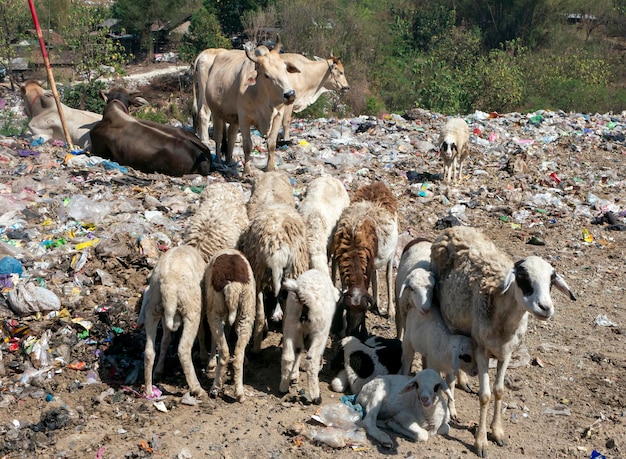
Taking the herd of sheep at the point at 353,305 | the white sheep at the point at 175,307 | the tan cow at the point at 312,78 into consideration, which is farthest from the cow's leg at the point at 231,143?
the white sheep at the point at 175,307

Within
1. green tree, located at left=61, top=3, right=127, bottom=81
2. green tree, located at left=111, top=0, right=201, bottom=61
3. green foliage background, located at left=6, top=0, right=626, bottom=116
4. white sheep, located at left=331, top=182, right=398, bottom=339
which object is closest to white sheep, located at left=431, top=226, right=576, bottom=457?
white sheep, located at left=331, top=182, right=398, bottom=339

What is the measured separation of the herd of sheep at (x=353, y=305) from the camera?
4930mm

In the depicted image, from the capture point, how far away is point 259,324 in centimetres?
608

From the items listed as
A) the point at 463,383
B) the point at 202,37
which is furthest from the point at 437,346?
the point at 202,37

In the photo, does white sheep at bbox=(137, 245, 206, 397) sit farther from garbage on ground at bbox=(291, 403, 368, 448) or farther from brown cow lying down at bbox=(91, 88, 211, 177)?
brown cow lying down at bbox=(91, 88, 211, 177)

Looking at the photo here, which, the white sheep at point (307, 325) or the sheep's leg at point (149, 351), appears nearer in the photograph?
the sheep's leg at point (149, 351)

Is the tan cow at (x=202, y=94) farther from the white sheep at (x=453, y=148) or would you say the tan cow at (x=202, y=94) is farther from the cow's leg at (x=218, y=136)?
the white sheep at (x=453, y=148)

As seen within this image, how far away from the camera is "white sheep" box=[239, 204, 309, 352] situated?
5.92m

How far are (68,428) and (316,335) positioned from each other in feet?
6.44

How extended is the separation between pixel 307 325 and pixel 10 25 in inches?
982

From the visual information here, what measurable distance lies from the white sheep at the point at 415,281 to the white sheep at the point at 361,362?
35 cm

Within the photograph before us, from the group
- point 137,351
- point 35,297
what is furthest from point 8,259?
point 137,351

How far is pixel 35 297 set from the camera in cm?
602

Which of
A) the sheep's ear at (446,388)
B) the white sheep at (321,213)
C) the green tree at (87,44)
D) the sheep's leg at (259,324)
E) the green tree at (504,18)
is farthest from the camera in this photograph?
the green tree at (504,18)
